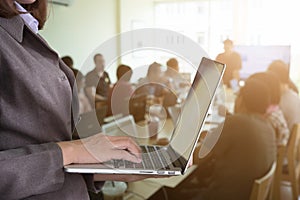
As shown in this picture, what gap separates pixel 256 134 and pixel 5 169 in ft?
5.29

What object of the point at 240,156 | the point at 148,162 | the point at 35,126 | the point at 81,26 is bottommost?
the point at 240,156

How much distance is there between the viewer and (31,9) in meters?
0.78

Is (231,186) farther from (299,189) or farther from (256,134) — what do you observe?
(299,189)

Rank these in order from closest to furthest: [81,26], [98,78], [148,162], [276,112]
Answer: [148,162] → [98,78] → [276,112] → [81,26]

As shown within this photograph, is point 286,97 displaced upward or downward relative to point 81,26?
downward

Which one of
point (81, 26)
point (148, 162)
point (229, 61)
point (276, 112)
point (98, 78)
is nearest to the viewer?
point (148, 162)

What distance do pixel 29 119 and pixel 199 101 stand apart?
1.24 ft

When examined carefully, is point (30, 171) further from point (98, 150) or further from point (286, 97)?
point (286, 97)

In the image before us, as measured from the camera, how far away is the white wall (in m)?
4.91

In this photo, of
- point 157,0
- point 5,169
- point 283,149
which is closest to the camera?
point 5,169

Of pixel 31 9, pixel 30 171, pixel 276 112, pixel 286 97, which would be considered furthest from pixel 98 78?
pixel 286 97

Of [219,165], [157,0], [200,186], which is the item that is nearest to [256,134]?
[219,165]

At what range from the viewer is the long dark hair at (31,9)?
1.98ft

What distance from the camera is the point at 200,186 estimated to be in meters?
2.05
